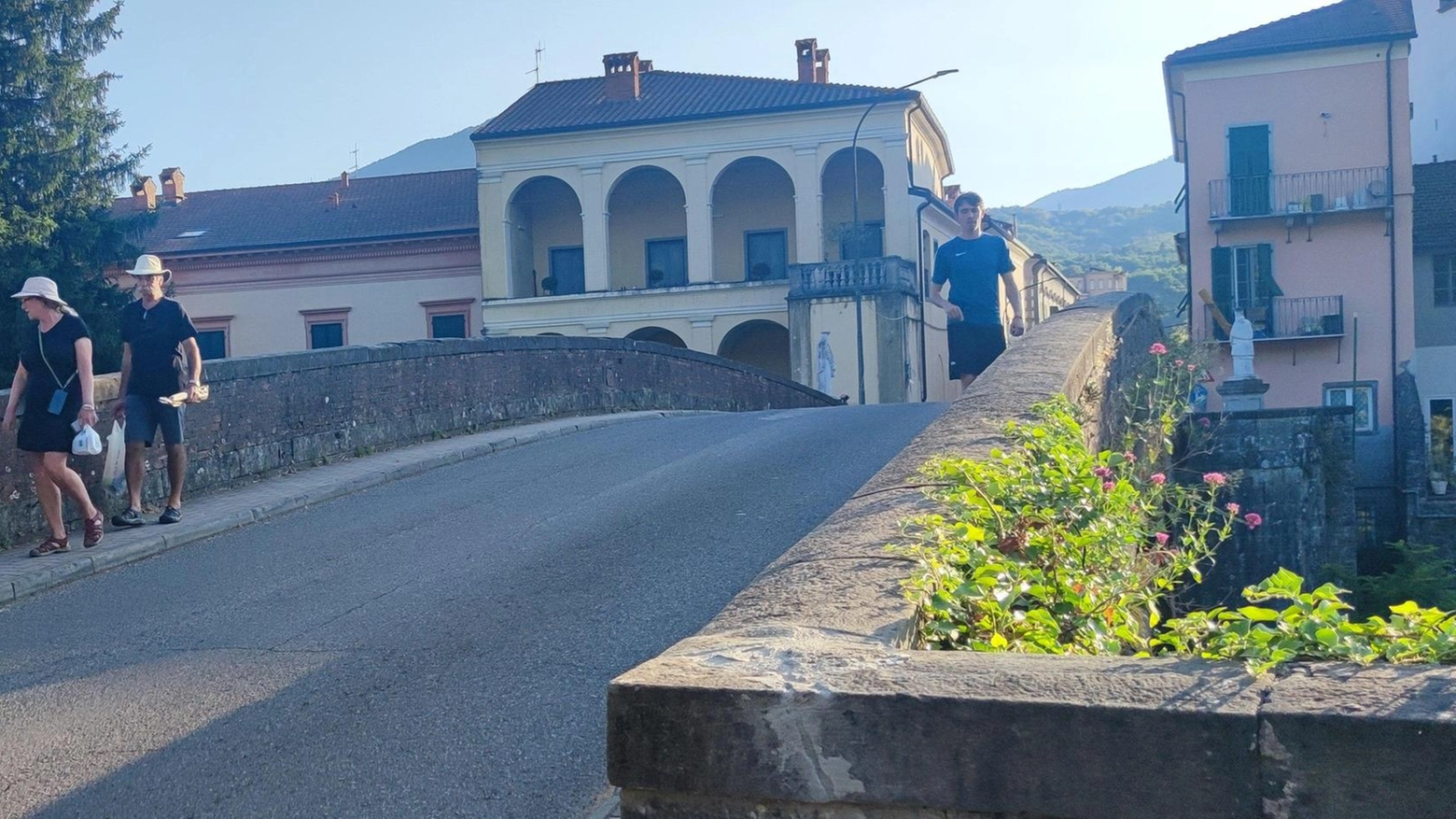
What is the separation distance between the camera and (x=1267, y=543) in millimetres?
14867

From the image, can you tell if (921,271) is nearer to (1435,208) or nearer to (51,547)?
(1435,208)

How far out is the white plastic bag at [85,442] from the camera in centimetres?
802

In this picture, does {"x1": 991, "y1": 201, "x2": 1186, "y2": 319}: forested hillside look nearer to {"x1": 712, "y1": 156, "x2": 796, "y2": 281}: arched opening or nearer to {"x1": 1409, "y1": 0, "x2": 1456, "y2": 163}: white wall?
{"x1": 1409, "y1": 0, "x2": 1456, "y2": 163}: white wall

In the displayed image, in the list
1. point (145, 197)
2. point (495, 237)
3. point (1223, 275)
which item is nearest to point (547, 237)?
point (495, 237)

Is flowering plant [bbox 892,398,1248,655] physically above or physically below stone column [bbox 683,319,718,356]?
below

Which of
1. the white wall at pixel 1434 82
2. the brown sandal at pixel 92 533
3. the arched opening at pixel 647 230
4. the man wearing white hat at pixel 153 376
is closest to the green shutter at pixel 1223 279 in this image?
the white wall at pixel 1434 82

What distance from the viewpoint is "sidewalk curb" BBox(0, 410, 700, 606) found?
751 centimetres

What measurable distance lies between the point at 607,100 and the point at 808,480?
36.2m

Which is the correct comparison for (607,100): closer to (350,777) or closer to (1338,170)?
(1338,170)

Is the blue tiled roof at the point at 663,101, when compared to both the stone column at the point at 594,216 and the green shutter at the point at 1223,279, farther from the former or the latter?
the green shutter at the point at 1223,279

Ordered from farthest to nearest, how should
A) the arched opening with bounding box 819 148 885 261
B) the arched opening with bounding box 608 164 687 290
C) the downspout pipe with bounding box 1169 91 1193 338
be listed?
the arched opening with bounding box 608 164 687 290, the arched opening with bounding box 819 148 885 261, the downspout pipe with bounding box 1169 91 1193 338

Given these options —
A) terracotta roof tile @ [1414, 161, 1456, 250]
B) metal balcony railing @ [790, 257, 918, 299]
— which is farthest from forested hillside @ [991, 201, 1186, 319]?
metal balcony railing @ [790, 257, 918, 299]

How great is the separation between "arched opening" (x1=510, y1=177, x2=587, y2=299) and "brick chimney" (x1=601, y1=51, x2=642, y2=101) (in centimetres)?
345

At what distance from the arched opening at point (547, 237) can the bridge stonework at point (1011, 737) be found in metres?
41.6
